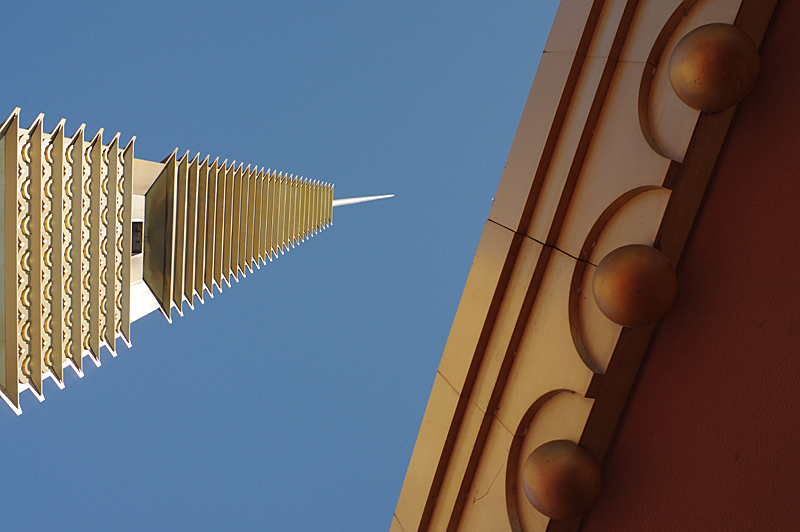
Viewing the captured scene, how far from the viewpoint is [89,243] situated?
1298cm

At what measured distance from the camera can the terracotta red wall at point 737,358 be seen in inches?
113

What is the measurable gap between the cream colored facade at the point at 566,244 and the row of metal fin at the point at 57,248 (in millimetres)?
9050

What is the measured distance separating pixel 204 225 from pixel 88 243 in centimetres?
575

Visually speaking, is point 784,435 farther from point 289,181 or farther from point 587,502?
point 289,181

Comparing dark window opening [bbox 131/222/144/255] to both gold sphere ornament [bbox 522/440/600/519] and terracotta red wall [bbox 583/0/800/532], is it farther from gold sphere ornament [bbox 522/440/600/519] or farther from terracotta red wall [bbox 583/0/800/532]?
terracotta red wall [bbox 583/0/800/532]

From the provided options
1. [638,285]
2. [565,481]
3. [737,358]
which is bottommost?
[565,481]

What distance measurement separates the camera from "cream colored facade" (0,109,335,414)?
1073cm

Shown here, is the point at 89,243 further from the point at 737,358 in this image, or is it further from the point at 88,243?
the point at 737,358

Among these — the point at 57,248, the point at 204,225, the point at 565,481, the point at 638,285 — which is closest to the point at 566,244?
the point at 638,285

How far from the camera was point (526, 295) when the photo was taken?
4.15 meters

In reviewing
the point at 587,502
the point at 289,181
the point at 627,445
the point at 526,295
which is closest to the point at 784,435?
the point at 627,445

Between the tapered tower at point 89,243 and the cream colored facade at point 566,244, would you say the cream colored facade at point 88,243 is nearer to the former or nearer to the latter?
the tapered tower at point 89,243

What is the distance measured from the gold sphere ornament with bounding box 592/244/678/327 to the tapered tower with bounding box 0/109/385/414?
10822 mm

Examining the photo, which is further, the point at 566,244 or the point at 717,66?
the point at 566,244
